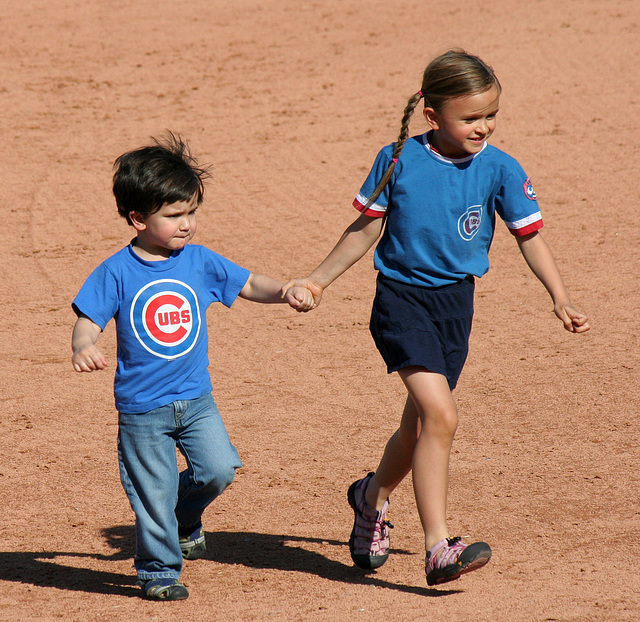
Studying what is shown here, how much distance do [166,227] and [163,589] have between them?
4.54 ft

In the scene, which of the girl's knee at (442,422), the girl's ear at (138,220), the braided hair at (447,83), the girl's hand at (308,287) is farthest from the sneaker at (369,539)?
the girl's ear at (138,220)

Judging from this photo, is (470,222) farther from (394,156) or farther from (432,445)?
(432,445)

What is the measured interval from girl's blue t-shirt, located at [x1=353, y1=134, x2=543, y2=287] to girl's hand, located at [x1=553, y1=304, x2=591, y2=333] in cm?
33

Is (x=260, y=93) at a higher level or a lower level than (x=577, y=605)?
higher

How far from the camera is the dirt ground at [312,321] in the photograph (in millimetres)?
3871

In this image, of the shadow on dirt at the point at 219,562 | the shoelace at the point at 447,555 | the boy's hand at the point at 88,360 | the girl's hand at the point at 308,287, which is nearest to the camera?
the boy's hand at the point at 88,360

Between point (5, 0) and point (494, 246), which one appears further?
point (5, 0)

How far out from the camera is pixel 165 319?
3475mm

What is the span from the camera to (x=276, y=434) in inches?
209

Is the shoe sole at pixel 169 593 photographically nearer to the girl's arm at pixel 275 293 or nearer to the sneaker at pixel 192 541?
the sneaker at pixel 192 541

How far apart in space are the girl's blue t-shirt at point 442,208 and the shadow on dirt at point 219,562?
4.20ft

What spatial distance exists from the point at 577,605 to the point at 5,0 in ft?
48.8

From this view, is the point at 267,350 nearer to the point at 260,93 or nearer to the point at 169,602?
the point at 169,602

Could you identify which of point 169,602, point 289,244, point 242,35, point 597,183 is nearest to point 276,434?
point 169,602
